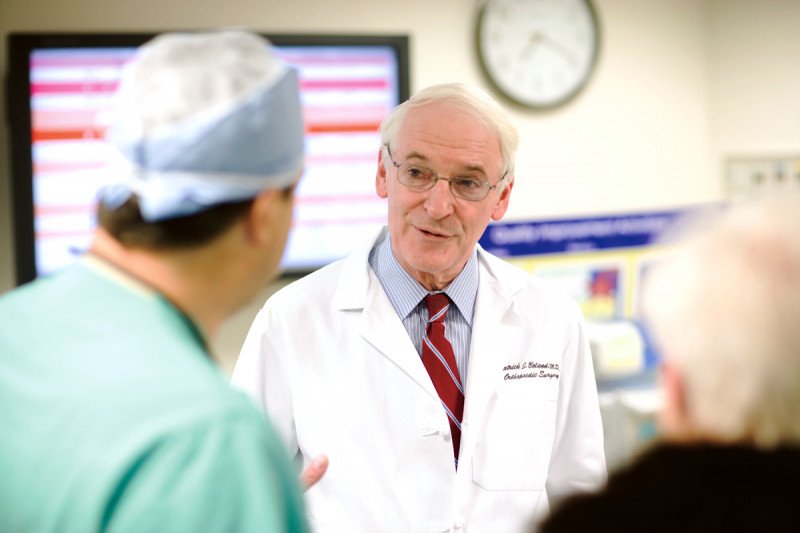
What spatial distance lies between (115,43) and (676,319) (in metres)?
2.36

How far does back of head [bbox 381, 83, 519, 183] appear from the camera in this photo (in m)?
1.70

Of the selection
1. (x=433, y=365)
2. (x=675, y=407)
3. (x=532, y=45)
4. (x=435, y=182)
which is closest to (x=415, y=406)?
Answer: (x=433, y=365)

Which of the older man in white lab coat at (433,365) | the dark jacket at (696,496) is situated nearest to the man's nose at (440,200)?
the older man in white lab coat at (433,365)

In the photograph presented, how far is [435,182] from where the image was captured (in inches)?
66.9

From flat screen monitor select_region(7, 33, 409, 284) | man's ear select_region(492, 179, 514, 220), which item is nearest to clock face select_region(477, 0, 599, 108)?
flat screen monitor select_region(7, 33, 409, 284)

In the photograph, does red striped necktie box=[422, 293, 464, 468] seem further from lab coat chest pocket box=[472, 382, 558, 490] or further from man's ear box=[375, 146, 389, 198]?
man's ear box=[375, 146, 389, 198]

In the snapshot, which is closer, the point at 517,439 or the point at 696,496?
the point at 696,496

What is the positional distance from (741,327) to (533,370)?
94 cm

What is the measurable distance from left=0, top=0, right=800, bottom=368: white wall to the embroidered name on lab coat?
147 centimetres

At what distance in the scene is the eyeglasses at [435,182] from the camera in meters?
1.70

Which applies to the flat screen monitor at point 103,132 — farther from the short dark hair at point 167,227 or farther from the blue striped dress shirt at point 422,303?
the short dark hair at point 167,227

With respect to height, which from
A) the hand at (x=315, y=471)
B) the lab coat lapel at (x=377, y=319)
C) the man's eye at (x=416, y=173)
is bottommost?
the hand at (x=315, y=471)

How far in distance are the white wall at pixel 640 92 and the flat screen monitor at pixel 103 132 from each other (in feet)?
0.39

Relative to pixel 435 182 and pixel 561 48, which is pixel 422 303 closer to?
pixel 435 182
